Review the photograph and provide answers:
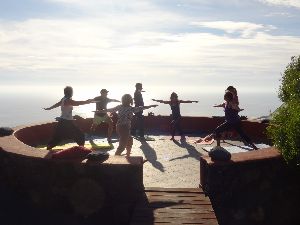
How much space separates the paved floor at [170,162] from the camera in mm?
10195

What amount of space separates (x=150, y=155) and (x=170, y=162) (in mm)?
1354

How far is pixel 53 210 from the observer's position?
877cm

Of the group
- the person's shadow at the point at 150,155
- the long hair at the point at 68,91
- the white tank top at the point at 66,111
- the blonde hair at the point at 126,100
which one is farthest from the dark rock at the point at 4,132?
the person's shadow at the point at 150,155

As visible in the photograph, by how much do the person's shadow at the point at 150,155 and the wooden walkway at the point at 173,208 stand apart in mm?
2846

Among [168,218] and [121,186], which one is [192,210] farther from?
[121,186]

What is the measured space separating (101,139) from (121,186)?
28.0ft

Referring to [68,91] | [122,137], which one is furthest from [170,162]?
[68,91]

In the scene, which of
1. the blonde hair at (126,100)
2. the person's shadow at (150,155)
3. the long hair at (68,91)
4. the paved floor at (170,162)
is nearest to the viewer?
the paved floor at (170,162)

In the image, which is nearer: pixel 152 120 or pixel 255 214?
pixel 255 214

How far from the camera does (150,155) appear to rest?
13.6m

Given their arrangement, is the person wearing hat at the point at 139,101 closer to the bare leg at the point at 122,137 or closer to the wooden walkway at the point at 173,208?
the bare leg at the point at 122,137

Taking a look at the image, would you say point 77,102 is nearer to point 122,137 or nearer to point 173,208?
point 122,137

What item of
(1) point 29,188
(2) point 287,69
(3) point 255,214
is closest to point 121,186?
(1) point 29,188

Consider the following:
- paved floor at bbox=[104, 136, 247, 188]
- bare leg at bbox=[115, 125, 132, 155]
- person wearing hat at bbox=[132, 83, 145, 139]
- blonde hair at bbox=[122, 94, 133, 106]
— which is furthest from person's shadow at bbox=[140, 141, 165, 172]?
blonde hair at bbox=[122, 94, 133, 106]
